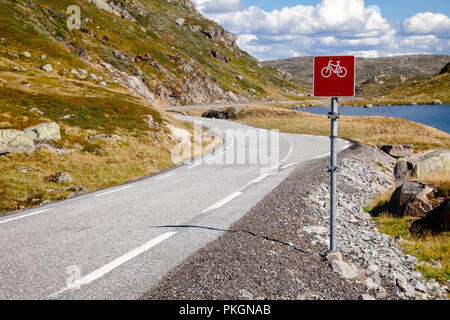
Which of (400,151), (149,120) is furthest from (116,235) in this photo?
(149,120)

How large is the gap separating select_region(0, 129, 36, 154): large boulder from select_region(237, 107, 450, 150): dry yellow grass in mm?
29174

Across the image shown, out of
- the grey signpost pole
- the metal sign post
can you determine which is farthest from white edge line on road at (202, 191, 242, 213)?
the metal sign post

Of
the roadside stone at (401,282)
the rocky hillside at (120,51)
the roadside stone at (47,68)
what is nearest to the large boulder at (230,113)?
the rocky hillside at (120,51)

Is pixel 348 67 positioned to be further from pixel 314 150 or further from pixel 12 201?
pixel 314 150

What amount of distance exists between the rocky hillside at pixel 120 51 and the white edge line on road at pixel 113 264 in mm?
40096

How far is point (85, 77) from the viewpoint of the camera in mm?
54156

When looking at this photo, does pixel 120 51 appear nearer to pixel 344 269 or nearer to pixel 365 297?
pixel 344 269

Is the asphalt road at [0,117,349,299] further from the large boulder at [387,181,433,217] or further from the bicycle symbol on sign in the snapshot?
the large boulder at [387,181,433,217]

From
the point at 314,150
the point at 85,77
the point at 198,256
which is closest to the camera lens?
the point at 198,256

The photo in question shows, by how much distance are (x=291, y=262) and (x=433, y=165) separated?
1506 centimetres

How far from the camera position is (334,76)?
6023 mm

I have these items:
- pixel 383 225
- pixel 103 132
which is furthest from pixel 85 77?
pixel 383 225

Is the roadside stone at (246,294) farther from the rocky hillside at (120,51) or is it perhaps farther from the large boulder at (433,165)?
the rocky hillside at (120,51)

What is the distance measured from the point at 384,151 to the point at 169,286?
1063 inches
